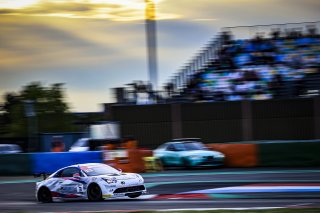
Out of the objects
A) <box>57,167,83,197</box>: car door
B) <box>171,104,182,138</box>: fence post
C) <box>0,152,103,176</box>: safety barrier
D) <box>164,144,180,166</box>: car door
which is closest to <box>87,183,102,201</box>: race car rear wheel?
<box>57,167,83,197</box>: car door

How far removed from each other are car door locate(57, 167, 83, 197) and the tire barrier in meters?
11.6

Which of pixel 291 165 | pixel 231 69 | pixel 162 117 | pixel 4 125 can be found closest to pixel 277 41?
pixel 231 69

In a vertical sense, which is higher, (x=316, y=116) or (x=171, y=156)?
(x=316, y=116)

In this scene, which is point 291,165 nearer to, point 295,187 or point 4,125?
point 295,187

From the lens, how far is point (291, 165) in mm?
27156

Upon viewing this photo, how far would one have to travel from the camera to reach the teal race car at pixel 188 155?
28.8 m

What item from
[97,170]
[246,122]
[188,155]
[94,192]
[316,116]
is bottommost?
[188,155]

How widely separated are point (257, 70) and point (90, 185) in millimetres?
18106

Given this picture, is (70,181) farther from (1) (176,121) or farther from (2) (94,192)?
(1) (176,121)

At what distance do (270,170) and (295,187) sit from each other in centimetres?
751

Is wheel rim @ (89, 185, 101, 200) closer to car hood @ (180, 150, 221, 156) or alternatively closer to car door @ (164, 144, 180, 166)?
car hood @ (180, 150, 221, 156)

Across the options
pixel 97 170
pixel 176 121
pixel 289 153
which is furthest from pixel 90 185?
pixel 176 121

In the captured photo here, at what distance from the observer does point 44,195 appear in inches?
720

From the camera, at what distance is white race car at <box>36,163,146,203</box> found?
55.3 ft
